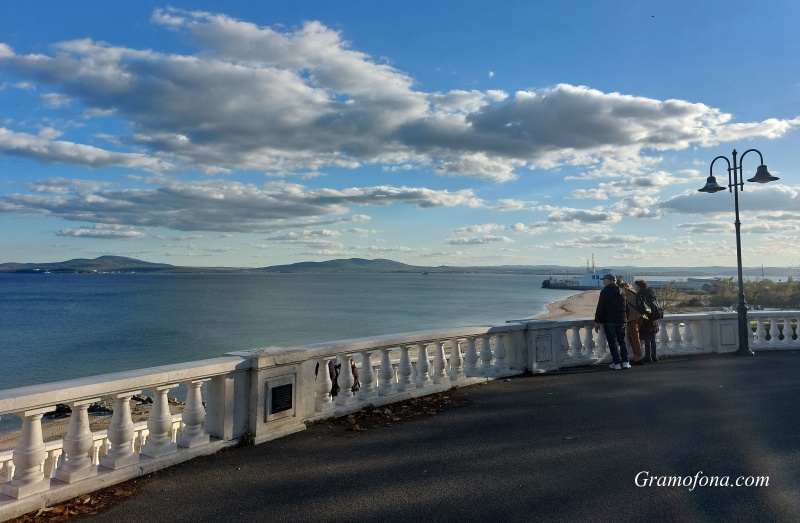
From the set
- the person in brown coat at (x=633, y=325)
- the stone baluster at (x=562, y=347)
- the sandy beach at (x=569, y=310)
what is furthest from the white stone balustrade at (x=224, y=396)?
the sandy beach at (x=569, y=310)

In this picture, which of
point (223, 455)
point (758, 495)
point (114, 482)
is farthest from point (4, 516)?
point (758, 495)

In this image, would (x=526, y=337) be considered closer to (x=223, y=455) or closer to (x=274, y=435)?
(x=274, y=435)

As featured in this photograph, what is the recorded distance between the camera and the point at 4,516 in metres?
3.99

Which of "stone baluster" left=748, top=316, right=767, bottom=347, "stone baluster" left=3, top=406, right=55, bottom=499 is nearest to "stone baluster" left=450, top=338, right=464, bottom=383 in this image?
"stone baluster" left=3, top=406, right=55, bottom=499

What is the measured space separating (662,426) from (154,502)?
5.50m

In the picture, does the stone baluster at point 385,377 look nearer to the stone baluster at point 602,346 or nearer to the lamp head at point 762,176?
the stone baluster at point 602,346

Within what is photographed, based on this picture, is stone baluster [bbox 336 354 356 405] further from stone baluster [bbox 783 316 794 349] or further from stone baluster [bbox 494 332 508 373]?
stone baluster [bbox 783 316 794 349]

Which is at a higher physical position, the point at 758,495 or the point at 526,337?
the point at 526,337

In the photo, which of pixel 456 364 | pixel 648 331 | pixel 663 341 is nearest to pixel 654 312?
pixel 648 331

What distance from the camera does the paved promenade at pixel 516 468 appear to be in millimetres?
4168

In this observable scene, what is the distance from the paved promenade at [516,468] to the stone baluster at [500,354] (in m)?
1.66

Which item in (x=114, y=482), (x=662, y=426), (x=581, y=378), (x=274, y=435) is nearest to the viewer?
(x=114, y=482)

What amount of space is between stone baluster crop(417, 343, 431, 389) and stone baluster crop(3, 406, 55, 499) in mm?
4907

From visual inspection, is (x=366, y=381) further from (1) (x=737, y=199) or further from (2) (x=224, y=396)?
(1) (x=737, y=199)
